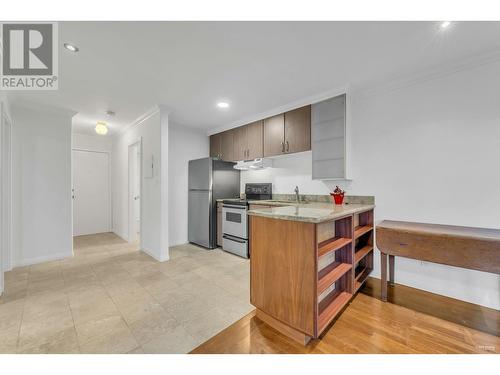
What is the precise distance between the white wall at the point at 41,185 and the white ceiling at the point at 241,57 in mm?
377

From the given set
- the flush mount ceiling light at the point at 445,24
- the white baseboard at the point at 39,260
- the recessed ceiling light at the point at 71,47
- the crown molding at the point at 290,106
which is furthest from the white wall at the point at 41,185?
the flush mount ceiling light at the point at 445,24

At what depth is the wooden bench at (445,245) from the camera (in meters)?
1.61

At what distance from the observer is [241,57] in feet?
6.50

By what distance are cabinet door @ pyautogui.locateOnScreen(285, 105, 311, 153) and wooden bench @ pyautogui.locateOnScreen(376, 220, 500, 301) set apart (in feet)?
4.79

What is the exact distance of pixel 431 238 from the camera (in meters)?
1.85

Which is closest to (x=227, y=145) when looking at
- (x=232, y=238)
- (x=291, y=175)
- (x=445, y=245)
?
(x=291, y=175)

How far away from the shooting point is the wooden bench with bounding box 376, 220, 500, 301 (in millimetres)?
1612

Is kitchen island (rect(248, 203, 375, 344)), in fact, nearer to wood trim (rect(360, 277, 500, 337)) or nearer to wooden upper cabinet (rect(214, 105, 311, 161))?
wood trim (rect(360, 277, 500, 337))

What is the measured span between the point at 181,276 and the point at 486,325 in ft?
9.72

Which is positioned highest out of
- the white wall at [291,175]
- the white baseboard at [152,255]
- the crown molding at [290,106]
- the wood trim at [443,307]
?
the crown molding at [290,106]

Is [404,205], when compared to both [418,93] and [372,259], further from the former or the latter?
[418,93]

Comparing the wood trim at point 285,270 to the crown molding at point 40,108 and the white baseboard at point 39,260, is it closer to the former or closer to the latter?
the white baseboard at point 39,260

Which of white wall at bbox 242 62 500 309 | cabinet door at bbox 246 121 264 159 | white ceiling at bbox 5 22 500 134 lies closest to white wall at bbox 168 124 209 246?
white ceiling at bbox 5 22 500 134

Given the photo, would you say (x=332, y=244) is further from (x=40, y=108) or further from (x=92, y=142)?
(x=92, y=142)
